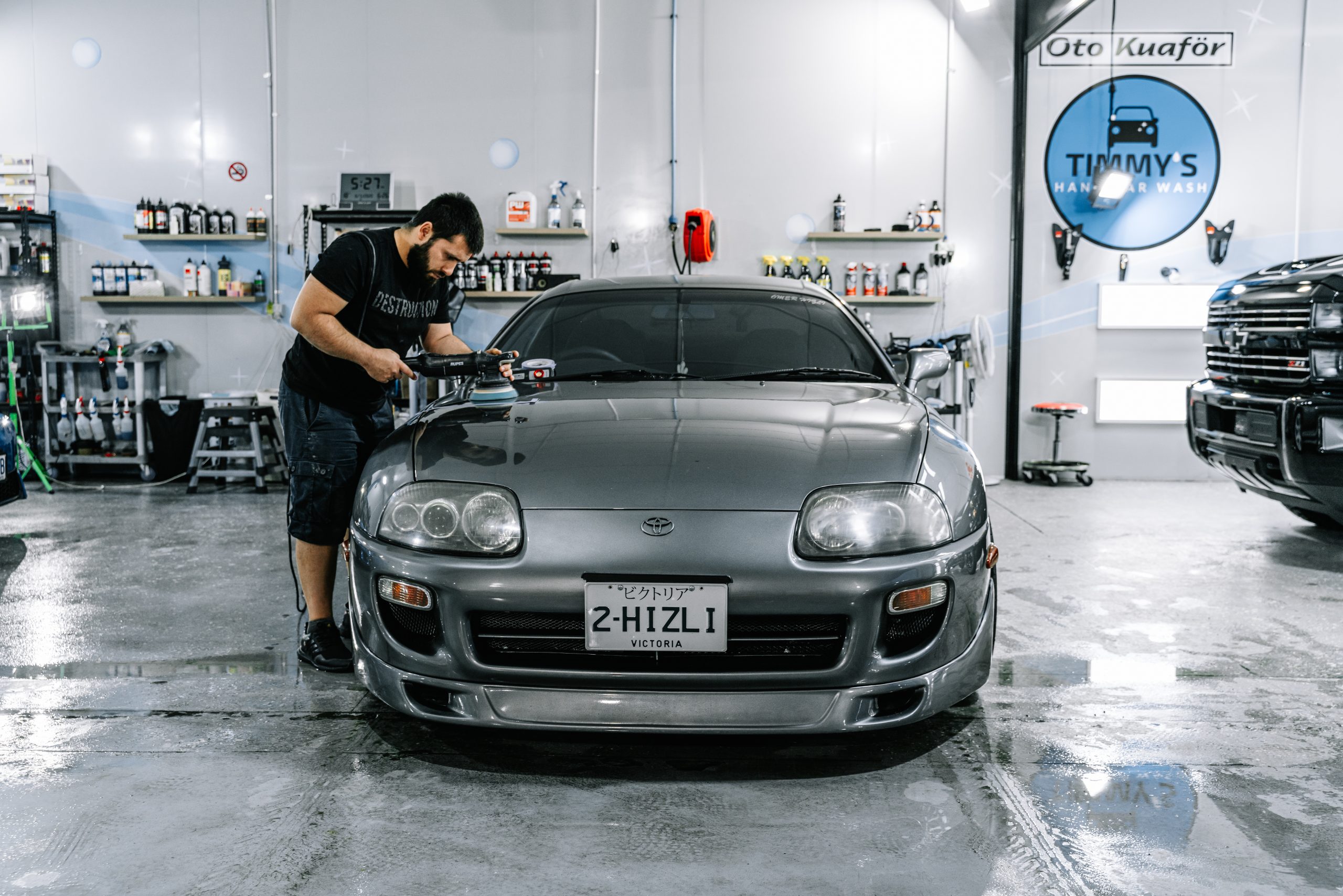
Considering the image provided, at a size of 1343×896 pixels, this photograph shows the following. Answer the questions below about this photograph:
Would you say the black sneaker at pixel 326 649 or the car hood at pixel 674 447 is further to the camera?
the black sneaker at pixel 326 649

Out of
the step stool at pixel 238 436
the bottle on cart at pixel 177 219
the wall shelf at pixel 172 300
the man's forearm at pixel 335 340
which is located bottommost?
the step stool at pixel 238 436

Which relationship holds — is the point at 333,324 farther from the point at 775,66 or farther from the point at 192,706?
the point at 775,66

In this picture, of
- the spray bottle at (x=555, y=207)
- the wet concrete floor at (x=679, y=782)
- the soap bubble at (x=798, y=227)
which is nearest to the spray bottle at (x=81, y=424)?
the spray bottle at (x=555, y=207)

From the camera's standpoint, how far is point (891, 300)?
7.54 m

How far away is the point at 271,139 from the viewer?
774 centimetres

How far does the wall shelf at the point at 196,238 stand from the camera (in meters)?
7.62

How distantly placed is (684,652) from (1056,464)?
616 cm

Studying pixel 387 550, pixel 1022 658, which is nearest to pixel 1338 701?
pixel 1022 658

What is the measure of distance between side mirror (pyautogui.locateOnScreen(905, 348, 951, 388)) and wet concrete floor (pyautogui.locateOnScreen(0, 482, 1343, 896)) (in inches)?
34.0

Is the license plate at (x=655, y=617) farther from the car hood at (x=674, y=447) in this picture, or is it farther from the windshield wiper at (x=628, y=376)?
the windshield wiper at (x=628, y=376)

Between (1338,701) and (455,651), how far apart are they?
2258 mm

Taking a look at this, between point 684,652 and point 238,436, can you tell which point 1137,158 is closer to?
point 238,436

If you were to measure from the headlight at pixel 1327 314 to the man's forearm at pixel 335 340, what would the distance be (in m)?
3.81

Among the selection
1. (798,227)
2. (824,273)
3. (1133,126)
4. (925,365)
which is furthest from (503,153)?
(925,365)
